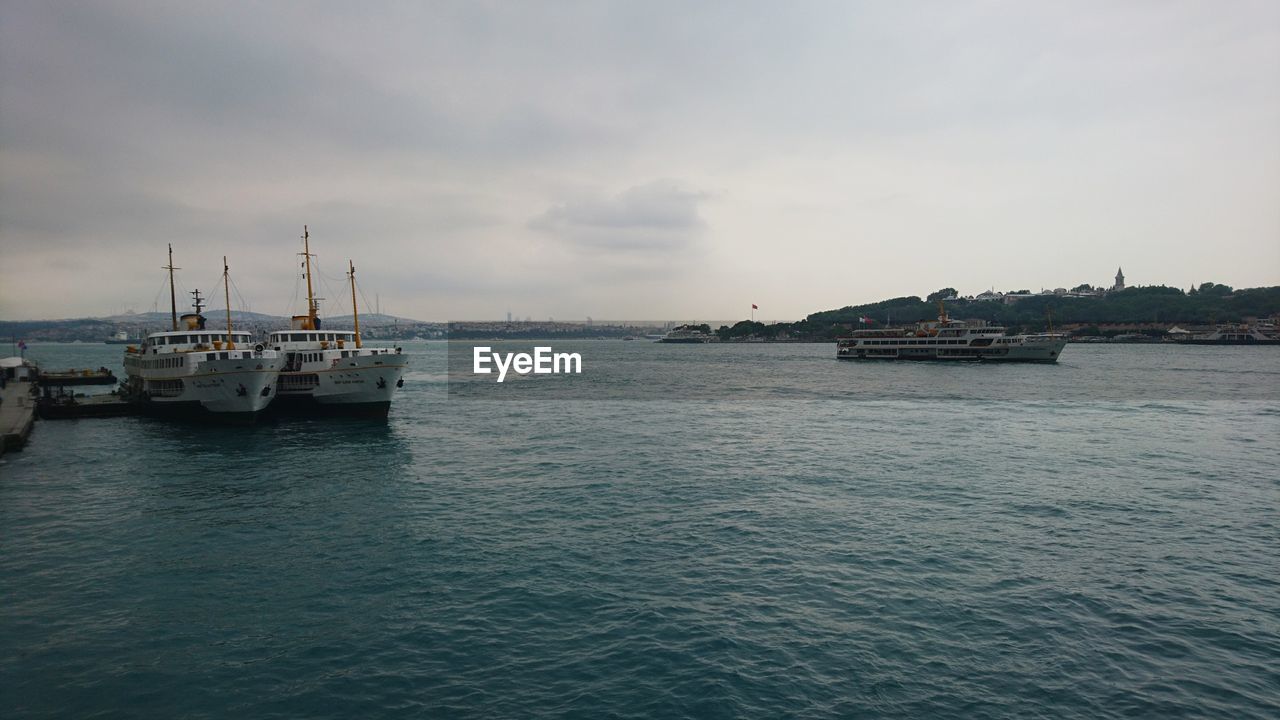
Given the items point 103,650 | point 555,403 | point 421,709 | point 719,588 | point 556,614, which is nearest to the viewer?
point 421,709

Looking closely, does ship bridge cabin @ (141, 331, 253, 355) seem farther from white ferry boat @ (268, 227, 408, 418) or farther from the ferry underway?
the ferry underway

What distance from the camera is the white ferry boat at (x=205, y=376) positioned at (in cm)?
4609

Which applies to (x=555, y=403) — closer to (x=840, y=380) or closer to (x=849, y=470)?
(x=849, y=470)

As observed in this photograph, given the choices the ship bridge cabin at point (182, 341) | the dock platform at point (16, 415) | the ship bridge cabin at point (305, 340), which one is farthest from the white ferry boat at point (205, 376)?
the dock platform at point (16, 415)

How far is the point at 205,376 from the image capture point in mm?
46531

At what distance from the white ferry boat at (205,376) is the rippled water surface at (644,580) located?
8.33 metres

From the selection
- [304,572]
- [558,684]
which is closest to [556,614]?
[558,684]

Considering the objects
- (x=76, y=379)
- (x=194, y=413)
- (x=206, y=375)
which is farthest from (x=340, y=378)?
(x=76, y=379)

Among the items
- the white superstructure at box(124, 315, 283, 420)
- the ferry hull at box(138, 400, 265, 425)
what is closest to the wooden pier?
the ferry hull at box(138, 400, 265, 425)

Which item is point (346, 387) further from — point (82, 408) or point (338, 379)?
point (82, 408)

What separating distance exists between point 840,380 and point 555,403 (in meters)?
47.0

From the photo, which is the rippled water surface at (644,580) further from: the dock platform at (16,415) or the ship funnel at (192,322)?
the ship funnel at (192,322)

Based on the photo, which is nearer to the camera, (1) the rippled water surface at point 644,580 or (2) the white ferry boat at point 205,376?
(1) the rippled water surface at point 644,580

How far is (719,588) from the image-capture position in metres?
16.9
